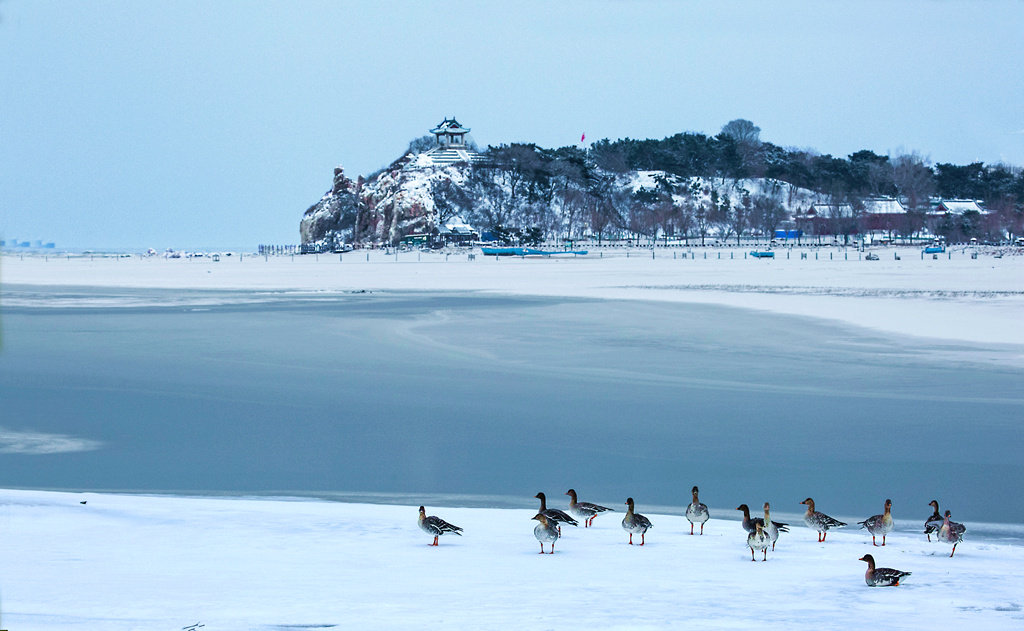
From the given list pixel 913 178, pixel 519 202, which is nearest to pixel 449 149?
pixel 519 202

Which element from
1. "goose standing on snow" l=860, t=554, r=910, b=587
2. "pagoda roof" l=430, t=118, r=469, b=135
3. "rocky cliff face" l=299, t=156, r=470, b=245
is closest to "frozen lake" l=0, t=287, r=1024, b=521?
"goose standing on snow" l=860, t=554, r=910, b=587

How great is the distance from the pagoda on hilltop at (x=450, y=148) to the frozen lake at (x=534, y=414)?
471 feet

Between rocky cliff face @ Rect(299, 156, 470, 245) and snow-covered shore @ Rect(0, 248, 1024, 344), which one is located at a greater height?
rocky cliff face @ Rect(299, 156, 470, 245)

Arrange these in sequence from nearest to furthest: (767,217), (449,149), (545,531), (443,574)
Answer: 1. (443,574)
2. (545,531)
3. (767,217)
4. (449,149)

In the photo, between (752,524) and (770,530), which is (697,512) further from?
(770,530)

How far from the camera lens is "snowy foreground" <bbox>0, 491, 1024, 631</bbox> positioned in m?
6.36

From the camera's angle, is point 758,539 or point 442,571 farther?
point 758,539

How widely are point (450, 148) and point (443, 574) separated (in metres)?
171

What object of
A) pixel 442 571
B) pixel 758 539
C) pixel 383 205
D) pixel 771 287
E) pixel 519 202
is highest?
pixel 519 202

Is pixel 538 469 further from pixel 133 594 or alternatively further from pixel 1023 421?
pixel 1023 421

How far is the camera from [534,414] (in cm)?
1534

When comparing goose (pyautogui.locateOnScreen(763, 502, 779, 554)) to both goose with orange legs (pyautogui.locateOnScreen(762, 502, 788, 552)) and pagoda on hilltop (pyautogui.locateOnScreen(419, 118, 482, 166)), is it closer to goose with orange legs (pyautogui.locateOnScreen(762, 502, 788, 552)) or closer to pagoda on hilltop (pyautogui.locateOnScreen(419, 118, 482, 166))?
goose with orange legs (pyautogui.locateOnScreen(762, 502, 788, 552))

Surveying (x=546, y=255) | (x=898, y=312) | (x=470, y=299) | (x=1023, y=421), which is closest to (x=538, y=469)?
(x=1023, y=421)

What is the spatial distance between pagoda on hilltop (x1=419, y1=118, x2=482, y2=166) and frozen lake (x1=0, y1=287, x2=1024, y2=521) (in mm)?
143623
